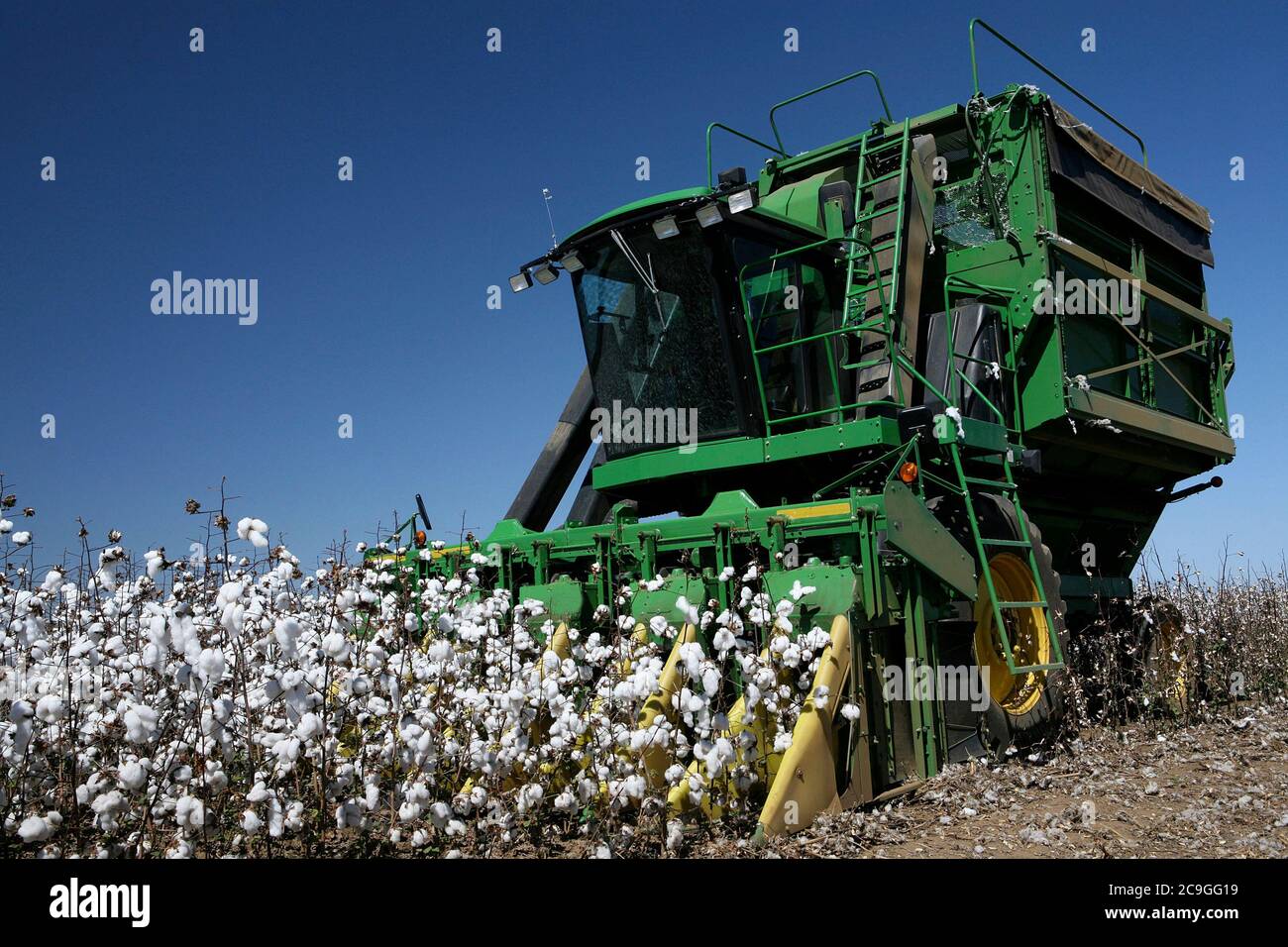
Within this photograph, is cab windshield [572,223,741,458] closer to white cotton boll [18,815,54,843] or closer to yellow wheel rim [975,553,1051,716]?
yellow wheel rim [975,553,1051,716]

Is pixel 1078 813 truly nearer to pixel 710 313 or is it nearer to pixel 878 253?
pixel 710 313

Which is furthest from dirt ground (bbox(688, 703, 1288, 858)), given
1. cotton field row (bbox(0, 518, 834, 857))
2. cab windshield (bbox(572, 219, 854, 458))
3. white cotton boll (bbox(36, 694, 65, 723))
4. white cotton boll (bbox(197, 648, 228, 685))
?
white cotton boll (bbox(36, 694, 65, 723))

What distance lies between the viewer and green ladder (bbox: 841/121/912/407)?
6602mm

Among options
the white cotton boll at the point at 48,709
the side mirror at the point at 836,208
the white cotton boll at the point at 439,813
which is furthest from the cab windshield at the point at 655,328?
the white cotton boll at the point at 48,709

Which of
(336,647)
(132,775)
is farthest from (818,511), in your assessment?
(132,775)

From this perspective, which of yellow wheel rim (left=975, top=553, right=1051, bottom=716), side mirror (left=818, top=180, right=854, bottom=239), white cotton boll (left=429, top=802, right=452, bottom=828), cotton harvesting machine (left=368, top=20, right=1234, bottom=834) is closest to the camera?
white cotton boll (left=429, top=802, right=452, bottom=828)

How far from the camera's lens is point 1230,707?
9.25 metres

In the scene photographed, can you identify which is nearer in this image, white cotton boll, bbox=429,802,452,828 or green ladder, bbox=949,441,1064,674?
white cotton boll, bbox=429,802,452,828

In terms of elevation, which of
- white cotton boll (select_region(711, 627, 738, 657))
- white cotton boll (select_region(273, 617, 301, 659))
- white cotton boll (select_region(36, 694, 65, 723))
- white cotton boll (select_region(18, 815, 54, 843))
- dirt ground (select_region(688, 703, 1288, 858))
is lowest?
dirt ground (select_region(688, 703, 1288, 858))

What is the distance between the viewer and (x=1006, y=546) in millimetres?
6523

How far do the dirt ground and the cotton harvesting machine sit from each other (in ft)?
0.64

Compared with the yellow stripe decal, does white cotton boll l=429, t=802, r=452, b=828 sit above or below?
below
